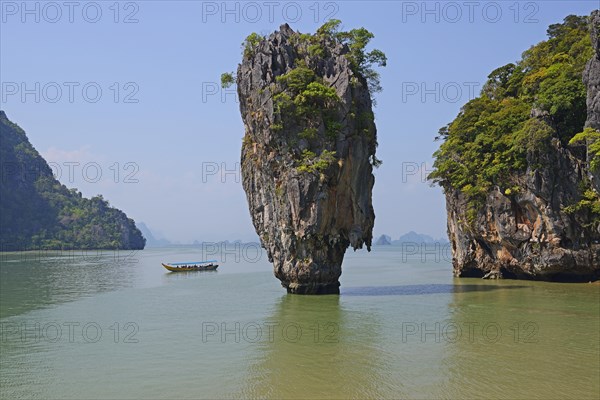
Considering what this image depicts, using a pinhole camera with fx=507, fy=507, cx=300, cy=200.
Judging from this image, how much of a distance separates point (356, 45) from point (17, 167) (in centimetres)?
11332

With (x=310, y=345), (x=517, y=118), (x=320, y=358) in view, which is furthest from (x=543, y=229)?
(x=320, y=358)

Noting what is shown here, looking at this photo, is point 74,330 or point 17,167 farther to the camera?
point 17,167

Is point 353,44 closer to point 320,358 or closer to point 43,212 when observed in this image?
point 320,358

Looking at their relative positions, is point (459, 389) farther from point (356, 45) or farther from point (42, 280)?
point (42, 280)

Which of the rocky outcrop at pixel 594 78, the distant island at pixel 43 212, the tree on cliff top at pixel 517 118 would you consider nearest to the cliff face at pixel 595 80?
the rocky outcrop at pixel 594 78

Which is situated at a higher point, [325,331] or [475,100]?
[475,100]

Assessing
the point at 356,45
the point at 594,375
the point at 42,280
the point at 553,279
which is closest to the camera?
the point at 594,375

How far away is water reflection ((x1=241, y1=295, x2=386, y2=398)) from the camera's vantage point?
39.4 ft

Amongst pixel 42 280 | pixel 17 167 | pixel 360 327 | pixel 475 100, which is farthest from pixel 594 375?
pixel 17 167

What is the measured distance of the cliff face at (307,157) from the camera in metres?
26.7

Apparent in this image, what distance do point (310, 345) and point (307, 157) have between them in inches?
495

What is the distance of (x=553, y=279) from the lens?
3222 cm

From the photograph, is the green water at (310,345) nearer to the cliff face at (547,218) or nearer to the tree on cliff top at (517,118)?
the cliff face at (547,218)

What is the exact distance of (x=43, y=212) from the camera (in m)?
117
